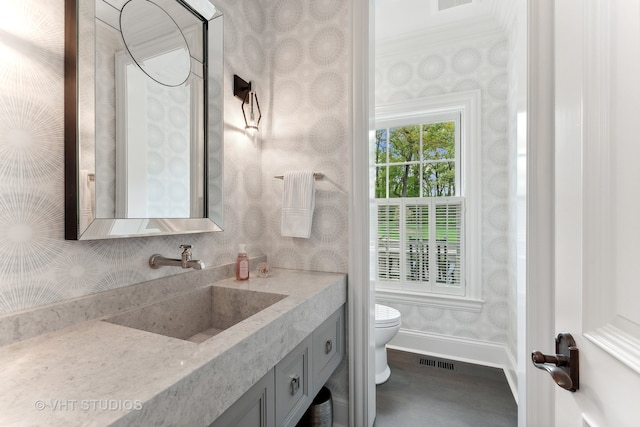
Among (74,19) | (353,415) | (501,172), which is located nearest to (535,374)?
(353,415)

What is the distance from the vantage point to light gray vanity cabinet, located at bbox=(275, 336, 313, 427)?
932mm

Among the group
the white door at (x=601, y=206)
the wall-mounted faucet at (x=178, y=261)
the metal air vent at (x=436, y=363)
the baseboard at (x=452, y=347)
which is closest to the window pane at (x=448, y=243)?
the baseboard at (x=452, y=347)

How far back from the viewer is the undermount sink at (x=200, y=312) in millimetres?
1047

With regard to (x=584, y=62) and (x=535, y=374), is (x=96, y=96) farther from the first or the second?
(x=535, y=374)

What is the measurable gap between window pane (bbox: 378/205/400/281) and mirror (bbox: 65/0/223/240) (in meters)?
1.67

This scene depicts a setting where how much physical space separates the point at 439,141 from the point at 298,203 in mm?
1647

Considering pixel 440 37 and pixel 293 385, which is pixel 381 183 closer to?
pixel 440 37

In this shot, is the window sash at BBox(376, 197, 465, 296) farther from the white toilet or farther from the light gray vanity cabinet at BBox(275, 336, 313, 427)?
the light gray vanity cabinet at BBox(275, 336, 313, 427)

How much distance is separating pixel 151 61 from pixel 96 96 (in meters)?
0.28

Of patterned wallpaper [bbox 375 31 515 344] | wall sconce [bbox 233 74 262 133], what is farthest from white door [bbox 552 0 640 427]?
patterned wallpaper [bbox 375 31 515 344]

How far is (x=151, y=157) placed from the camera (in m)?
1.09

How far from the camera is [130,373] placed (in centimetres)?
59

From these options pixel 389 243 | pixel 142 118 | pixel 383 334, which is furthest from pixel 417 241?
pixel 142 118

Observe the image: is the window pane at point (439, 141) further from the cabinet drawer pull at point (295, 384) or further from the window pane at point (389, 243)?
the cabinet drawer pull at point (295, 384)
